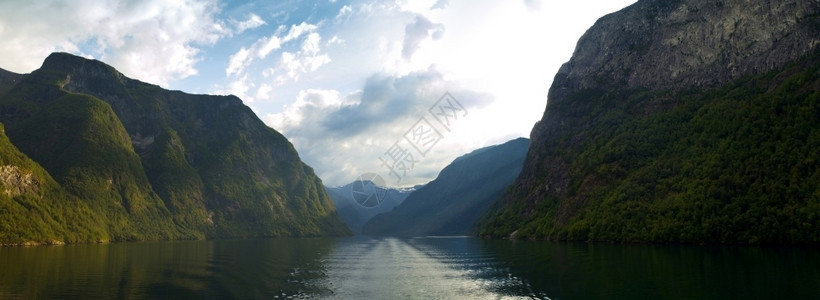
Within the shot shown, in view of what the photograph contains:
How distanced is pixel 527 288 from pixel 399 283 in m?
17.0

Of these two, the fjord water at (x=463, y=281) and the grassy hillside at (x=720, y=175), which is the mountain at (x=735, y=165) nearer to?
the grassy hillside at (x=720, y=175)

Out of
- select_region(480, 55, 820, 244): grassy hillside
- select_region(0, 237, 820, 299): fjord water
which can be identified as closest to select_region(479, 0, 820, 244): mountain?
select_region(480, 55, 820, 244): grassy hillside

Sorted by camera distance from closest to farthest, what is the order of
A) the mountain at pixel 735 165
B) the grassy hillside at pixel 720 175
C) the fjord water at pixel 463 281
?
the fjord water at pixel 463 281 < the grassy hillside at pixel 720 175 < the mountain at pixel 735 165

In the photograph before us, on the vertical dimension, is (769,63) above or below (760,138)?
above

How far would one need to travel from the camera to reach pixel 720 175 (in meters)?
137

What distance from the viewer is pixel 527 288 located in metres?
56.2

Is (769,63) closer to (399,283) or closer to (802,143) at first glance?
(802,143)

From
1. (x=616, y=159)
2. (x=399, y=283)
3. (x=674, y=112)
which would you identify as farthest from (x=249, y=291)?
(x=674, y=112)

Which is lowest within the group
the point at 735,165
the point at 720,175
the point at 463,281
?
the point at 463,281

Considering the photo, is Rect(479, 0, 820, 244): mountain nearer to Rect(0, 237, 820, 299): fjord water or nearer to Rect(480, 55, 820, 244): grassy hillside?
Rect(480, 55, 820, 244): grassy hillside

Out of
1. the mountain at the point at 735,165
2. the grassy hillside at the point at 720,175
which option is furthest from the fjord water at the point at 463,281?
the mountain at the point at 735,165

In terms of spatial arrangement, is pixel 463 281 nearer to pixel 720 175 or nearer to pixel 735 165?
pixel 720 175

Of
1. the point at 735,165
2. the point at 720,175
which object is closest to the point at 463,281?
the point at 720,175

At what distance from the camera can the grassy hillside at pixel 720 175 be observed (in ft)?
380
